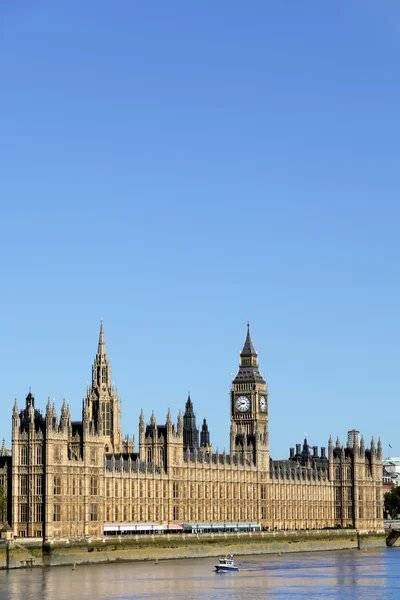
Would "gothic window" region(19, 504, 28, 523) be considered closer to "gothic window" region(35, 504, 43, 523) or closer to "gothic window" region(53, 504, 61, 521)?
"gothic window" region(35, 504, 43, 523)

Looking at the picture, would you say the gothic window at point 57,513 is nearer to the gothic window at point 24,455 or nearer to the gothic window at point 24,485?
the gothic window at point 24,485

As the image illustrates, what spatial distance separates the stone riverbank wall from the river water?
2.34m

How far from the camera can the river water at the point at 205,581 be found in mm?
112250

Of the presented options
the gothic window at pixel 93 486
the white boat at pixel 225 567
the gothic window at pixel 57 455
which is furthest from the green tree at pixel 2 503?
the white boat at pixel 225 567

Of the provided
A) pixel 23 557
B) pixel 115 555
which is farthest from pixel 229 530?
pixel 23 557

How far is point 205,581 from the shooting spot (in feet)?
413

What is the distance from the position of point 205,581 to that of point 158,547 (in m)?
31.7

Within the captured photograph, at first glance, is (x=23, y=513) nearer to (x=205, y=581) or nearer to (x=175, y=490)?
(x=205, y=581)

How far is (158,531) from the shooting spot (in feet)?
576

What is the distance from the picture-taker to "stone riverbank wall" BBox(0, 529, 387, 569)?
461 feet

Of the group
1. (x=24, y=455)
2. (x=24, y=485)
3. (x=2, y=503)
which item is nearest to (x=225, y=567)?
(x=24, y=485)

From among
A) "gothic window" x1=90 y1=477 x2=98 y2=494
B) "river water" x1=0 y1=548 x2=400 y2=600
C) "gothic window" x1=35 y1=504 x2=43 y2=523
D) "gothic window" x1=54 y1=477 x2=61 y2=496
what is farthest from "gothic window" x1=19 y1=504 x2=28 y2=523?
"river water" x1=0 y1=548 x2=400 y2=600

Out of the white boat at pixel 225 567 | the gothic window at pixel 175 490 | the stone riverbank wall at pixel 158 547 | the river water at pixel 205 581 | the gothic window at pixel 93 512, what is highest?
the gothic window at pixel 175 490

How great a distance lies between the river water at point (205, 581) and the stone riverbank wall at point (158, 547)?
2.34 m
